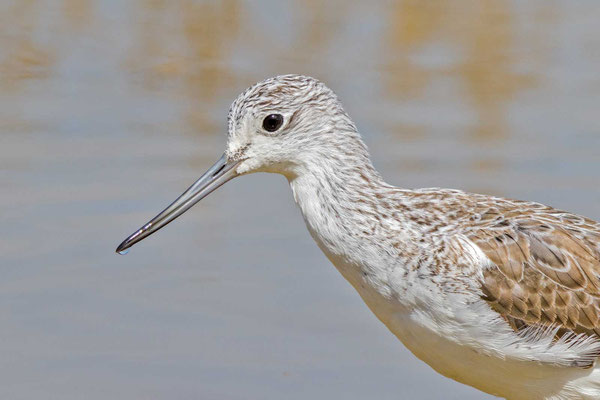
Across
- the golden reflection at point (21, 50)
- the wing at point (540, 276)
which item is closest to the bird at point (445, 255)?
the wing at point (540, 276)

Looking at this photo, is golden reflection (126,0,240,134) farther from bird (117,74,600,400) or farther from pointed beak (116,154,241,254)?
bird (117,74,600,400)

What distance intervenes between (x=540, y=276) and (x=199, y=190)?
2026 millimetres

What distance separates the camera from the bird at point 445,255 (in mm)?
7473

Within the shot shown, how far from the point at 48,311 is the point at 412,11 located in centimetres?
719

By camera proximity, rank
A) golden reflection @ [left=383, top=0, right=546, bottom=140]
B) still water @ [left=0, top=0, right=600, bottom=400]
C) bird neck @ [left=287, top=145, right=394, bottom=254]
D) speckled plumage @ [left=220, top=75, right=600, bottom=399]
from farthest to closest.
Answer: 1. golden reflection @ [left=383, top=0, right=546, bottom=140]
2. still water @ [left=0, top=0, right=600, bottom=400]
3. bird neck @ [left=287, top=145, right=394, bottom=254]
4. speckled plumage @ [left=220, top=75, right=600, bottom=399]

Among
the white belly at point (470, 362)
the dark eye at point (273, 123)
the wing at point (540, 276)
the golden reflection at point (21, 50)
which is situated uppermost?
the golden reflection at point (21, 50)

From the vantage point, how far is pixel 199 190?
318 inches

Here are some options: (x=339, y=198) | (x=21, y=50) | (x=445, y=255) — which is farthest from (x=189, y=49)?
(x=445, y=255)

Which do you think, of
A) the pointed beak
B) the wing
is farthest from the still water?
the wing

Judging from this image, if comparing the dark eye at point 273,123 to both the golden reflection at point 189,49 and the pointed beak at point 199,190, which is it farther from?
the golden reflection at point 189,49

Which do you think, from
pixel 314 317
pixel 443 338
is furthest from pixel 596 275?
pixel 314 317

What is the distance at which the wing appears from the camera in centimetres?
756

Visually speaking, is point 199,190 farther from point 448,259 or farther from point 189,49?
point 189,49

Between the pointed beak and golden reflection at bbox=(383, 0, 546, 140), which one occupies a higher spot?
golden reflection at bbox=(383, 0, 546, 140)
